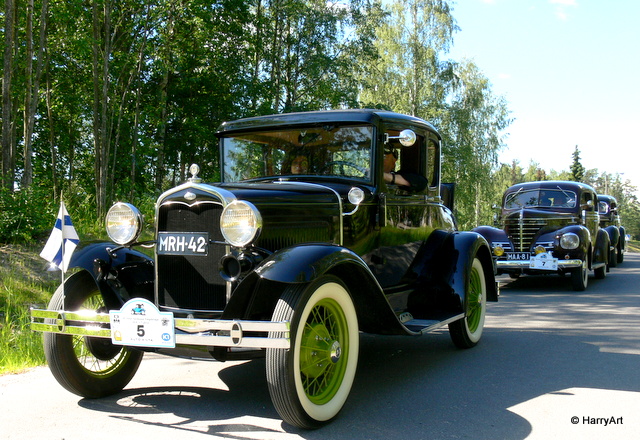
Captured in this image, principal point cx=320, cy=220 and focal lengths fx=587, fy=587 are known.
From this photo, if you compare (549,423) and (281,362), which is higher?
(281,362)

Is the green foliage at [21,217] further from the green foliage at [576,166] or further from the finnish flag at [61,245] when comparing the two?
the green foliage at [576,166]

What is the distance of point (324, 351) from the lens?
11.7 feet

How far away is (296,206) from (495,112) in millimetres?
36130

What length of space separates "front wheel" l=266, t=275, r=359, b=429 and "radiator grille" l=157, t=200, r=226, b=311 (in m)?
0.64

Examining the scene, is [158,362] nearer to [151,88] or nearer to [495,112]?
[151,88]

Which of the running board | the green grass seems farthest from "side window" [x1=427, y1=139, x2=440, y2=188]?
the green grass

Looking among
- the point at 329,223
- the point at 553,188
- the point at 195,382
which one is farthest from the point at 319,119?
the point at 553,188

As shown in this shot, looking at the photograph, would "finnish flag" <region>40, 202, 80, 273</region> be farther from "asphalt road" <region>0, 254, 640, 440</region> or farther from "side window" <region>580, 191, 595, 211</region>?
"side window" <region>580, 191, 595, 211</region>

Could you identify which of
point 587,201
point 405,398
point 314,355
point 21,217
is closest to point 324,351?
point 314,355

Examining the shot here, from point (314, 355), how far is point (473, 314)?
2862 millimetres

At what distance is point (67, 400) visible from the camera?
13.1 ft

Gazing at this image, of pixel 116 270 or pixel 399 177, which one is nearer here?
pixel 116 270

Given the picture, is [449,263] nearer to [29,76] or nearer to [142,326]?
[142,326]

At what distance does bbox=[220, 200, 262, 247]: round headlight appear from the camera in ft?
11.3
